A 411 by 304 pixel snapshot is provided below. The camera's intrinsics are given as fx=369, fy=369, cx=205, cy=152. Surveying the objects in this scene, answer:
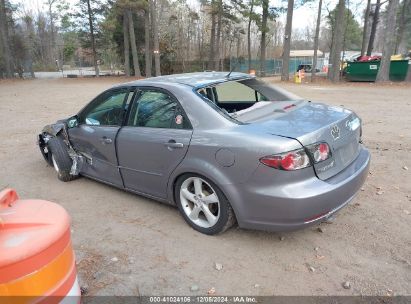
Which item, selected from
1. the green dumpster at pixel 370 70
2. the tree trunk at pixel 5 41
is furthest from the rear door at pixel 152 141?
the tree trunk at pixel 5 41

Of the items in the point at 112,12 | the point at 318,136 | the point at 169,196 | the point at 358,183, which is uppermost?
the point at 112,12

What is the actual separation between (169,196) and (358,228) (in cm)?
189

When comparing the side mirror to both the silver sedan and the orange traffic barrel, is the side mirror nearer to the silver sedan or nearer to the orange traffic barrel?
the silver sedan

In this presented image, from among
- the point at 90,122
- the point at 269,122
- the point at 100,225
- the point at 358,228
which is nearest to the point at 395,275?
the point at 358,228

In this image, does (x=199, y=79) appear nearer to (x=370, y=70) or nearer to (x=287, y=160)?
(x=287, y=160)

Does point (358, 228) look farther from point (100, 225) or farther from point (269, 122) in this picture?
point (100, 225)

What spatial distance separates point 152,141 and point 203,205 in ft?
2.77

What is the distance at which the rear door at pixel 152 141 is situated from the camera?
11.8ft

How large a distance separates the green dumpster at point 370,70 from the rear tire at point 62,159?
67.7 ft

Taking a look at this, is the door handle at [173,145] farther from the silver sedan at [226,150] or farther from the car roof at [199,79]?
the car roof at [199,79]

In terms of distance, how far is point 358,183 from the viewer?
3.40m

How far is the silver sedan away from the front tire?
1 centimetres

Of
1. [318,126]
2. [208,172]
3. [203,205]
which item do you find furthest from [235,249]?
[318,126]

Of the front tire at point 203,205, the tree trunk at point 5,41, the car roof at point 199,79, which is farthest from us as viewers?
the tree trunk at point 5,41
